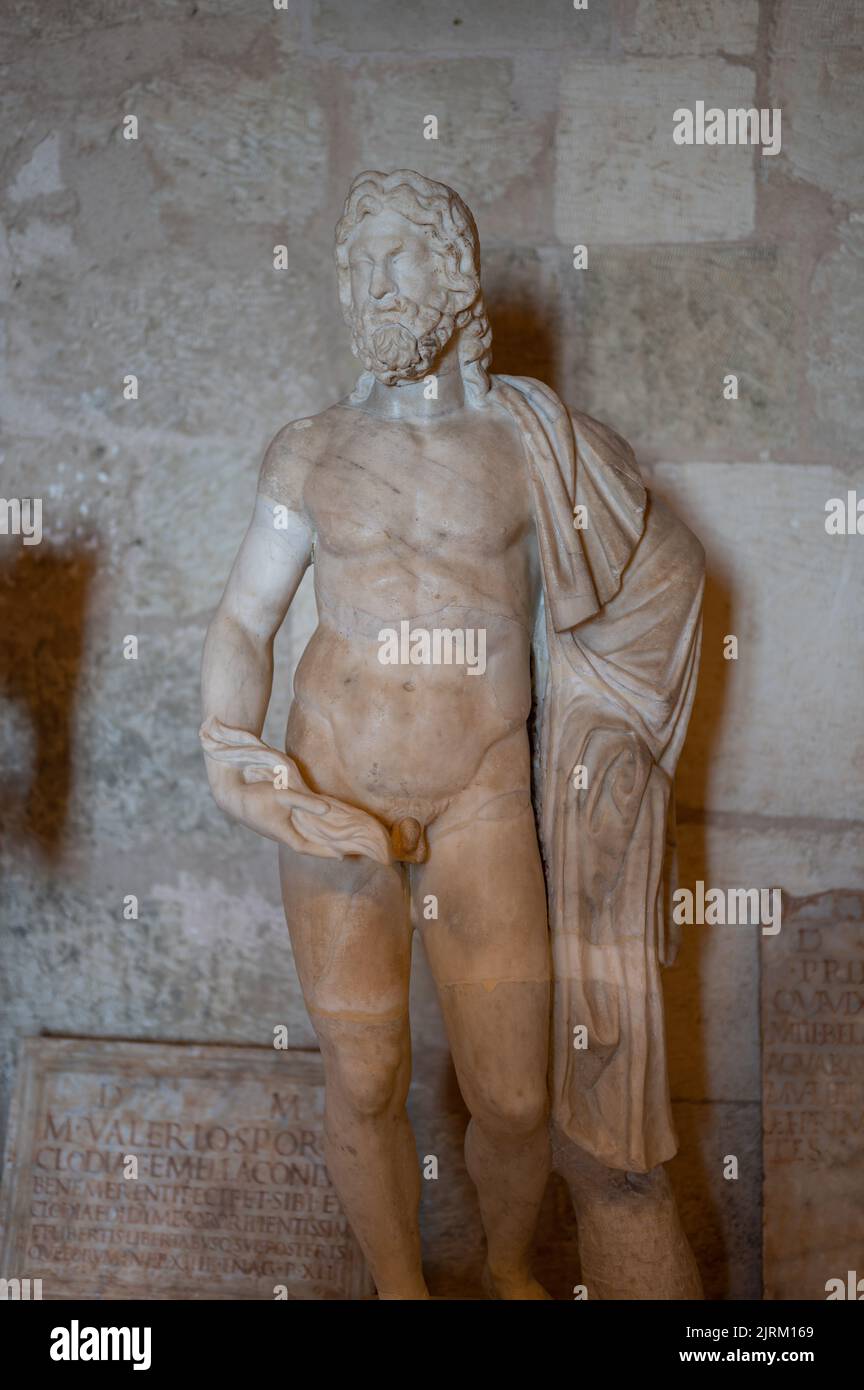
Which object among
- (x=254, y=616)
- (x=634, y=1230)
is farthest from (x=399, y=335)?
(x=634, y=1230)

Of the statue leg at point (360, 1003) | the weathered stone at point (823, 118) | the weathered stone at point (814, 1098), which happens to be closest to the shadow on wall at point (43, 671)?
the statue leg at point (360, 1003)

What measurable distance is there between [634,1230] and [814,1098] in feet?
2.17

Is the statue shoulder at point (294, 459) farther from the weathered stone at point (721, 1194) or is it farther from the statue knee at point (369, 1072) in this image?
the weathered stone at point (721, 1194)

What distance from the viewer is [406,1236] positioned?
9.11 feet

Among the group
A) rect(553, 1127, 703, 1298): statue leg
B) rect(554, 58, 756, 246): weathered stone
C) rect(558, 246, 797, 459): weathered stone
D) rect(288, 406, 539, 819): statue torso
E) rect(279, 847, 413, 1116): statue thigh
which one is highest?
rect(554, 58, 756, 246): weathered stone

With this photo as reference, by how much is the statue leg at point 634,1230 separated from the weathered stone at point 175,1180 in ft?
2.11

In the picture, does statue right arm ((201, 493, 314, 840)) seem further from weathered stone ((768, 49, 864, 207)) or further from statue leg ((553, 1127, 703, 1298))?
weathered stone ((768, 49, 864, 207))

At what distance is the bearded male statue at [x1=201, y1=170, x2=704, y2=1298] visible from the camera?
2.61 m

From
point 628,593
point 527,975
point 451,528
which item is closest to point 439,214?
point 451,528

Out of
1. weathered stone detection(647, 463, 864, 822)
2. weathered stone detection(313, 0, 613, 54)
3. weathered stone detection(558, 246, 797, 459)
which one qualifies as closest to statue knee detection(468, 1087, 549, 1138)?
weathered stone detection(647, 463, 864, 822)

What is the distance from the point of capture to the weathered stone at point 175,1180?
334 cm

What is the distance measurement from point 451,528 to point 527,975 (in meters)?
0.74

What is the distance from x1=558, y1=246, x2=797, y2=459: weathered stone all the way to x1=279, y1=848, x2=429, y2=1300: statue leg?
131 cm

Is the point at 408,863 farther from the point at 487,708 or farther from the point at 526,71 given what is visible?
the point at 526,71
